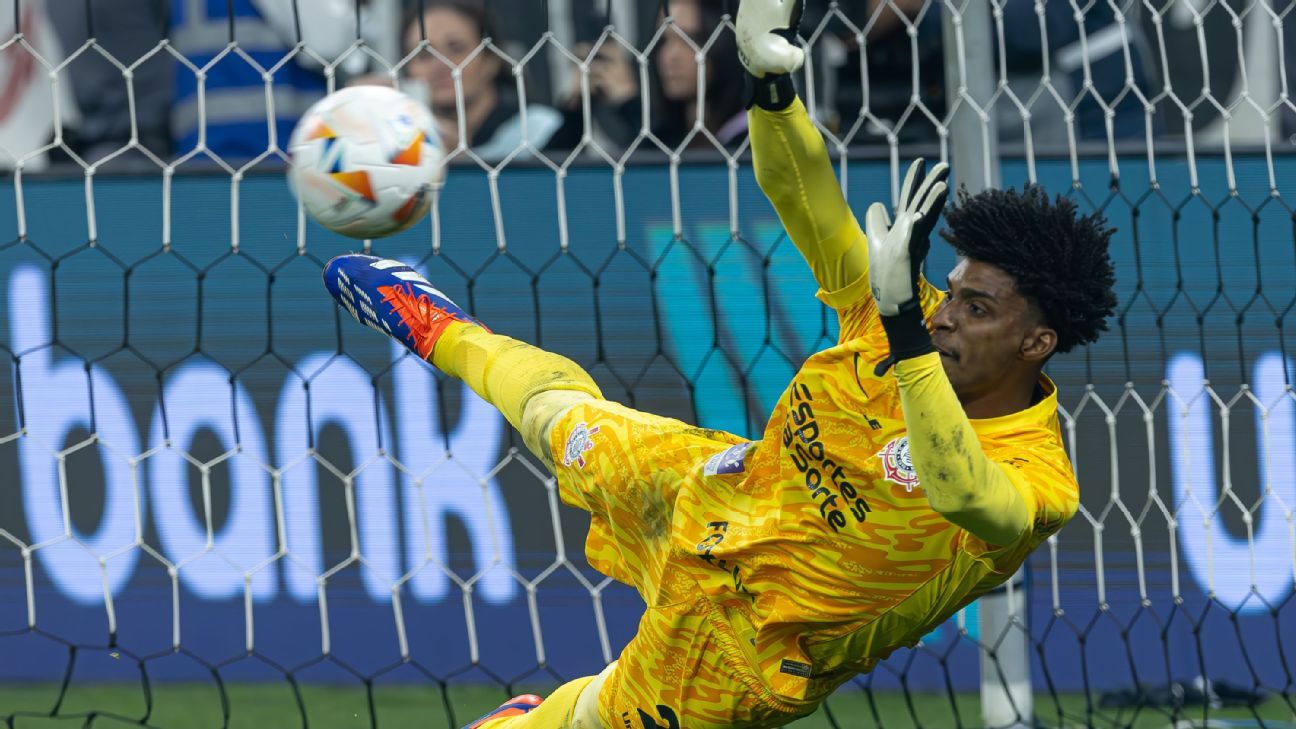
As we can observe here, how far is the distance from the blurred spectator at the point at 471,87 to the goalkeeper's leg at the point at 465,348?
126cm

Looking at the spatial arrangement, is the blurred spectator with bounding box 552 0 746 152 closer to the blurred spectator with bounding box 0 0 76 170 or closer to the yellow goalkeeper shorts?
the blurred spectator with bounding box 0 0 76 170

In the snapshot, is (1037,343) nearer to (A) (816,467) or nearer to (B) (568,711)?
(A) (816,467)

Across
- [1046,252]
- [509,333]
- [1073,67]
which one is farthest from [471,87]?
[1046,252]

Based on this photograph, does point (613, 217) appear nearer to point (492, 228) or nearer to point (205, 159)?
point (492, 228)

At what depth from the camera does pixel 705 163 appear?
5.04m

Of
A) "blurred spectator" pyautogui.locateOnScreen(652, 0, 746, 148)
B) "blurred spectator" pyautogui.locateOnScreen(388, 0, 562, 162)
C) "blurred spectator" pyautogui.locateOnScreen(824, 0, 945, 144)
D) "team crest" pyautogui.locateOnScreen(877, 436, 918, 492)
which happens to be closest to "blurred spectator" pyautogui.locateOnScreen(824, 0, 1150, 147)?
"blurred spectator" pyautogui.locateOnScreen(824, 0, 945, 144)

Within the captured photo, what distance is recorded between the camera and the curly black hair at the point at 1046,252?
2.89 meters

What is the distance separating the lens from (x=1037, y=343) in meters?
2.90

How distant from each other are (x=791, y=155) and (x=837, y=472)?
1.92ft

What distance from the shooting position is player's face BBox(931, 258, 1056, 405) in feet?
9.45

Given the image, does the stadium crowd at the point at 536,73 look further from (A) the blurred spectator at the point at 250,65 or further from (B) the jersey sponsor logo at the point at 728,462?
(B) the jersey sponsor logo at the point at 728,462

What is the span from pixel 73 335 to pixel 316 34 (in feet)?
3.94

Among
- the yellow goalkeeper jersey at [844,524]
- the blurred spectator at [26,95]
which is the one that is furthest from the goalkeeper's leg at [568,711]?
the blurred spectator at [26,95]

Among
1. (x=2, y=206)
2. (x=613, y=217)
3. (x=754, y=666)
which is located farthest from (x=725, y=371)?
(x=2, y=206)
